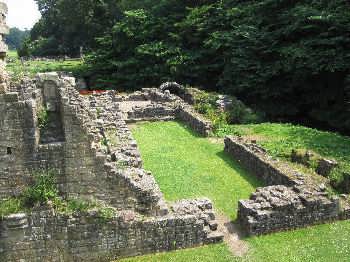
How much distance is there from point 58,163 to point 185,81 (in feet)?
81.1

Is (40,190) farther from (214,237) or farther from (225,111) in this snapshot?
(225,111)

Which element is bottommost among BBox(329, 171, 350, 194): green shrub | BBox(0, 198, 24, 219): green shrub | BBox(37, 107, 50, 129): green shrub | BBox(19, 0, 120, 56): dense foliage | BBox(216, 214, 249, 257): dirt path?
BBox(216, 214, 249, 257): dirt path

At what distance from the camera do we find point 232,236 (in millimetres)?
11523

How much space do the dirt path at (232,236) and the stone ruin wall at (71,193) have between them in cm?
39

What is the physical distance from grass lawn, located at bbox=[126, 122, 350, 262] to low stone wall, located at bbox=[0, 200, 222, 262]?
35 cm

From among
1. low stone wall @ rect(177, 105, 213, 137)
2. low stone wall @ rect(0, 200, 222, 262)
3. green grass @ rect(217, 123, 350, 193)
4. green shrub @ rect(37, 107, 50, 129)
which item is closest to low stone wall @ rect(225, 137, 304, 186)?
green grass @ rect(217, 123, 350, 193)

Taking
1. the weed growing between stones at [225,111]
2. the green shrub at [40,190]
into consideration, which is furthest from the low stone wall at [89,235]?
the weed growing between stones at [225,111]

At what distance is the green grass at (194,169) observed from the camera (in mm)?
14266

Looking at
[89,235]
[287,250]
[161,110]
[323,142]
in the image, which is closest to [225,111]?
[161,110]

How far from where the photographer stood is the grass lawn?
10.5 m

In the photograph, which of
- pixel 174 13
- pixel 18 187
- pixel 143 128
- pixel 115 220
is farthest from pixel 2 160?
pixel 174 13

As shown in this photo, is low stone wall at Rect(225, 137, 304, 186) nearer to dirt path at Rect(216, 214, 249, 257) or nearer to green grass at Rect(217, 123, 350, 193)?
green grass at Rect(217, 123, 350, 193)

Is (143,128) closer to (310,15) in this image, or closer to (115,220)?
(310,15)

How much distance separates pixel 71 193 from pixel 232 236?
432cm
